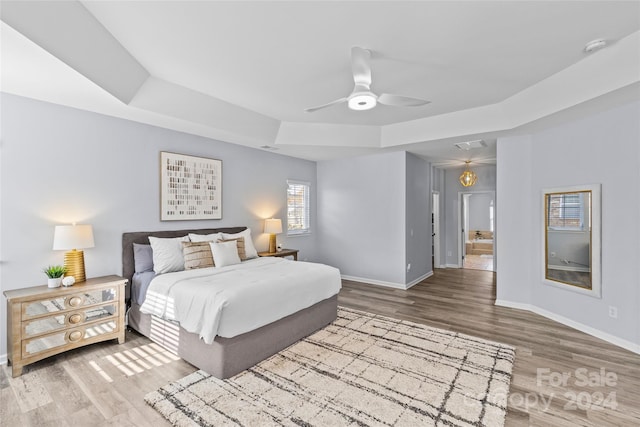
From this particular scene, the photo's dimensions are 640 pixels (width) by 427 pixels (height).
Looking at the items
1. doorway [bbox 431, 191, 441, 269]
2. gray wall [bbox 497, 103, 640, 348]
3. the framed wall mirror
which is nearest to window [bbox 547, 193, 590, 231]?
the framed wall mirror

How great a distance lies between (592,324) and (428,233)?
351 cm

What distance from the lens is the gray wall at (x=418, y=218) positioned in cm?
581

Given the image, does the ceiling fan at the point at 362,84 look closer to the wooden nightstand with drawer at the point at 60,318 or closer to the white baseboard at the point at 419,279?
the wooden nightstand with drawer at the point at 60,318

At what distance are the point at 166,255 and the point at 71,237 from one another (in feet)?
3.10

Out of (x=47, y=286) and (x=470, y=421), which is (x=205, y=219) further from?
(x=470, y=421)

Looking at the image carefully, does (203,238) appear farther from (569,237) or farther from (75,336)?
(569,237)

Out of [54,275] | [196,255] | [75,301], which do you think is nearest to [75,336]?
[75,301]

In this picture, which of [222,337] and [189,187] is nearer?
[222,337]

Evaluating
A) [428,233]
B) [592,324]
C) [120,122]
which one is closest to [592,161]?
[592,324]

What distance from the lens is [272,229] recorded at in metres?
5.49

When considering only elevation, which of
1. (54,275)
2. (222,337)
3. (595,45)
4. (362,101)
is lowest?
(222,337)

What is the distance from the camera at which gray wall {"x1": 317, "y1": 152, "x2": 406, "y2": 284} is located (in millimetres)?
5758

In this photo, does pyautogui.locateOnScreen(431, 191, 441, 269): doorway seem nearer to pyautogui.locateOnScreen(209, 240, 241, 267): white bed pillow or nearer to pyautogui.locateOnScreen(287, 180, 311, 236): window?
pyautogui.locateOnScreen(287, 180, 311, 236): window

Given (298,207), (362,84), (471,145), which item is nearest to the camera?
(362,84)
